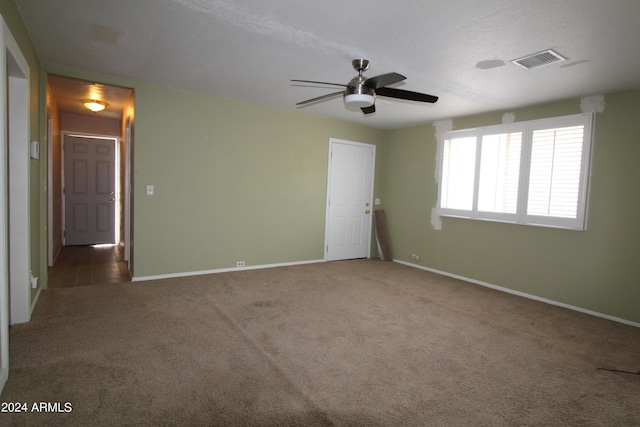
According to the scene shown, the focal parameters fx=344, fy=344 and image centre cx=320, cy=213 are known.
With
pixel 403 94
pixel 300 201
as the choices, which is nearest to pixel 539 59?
pixel 403 94

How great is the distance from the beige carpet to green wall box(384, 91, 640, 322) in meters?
0.36

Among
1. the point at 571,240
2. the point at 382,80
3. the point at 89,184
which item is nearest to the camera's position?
the point at 382,80

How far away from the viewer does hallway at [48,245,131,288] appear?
452 cm

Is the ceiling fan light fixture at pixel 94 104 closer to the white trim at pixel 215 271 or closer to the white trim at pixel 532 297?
the white trim at pixel 215 271

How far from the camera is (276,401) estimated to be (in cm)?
212

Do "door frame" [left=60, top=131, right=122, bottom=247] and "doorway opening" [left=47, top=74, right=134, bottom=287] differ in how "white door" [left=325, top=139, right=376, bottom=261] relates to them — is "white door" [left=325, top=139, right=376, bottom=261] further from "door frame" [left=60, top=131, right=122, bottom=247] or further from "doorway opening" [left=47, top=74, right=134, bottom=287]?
"door frame" [left=60, top=131, right=122, bottom=247]

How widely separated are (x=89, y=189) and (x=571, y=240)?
26.9ft

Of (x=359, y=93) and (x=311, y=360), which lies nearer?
(x=311, y=360)

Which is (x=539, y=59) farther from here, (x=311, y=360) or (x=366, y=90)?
(x=311, y=360)

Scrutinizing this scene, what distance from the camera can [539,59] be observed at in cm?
304

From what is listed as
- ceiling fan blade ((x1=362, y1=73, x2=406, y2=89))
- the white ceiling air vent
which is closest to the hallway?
ceiling fan blade ((x1=362, y1=73, x2=406, y2=89))

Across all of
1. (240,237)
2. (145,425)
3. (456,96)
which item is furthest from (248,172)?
(145,425)

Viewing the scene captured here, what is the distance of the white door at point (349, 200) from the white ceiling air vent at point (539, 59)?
332 cm

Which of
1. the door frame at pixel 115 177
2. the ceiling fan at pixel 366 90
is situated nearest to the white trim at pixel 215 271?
the door frame at pixel 115 177
